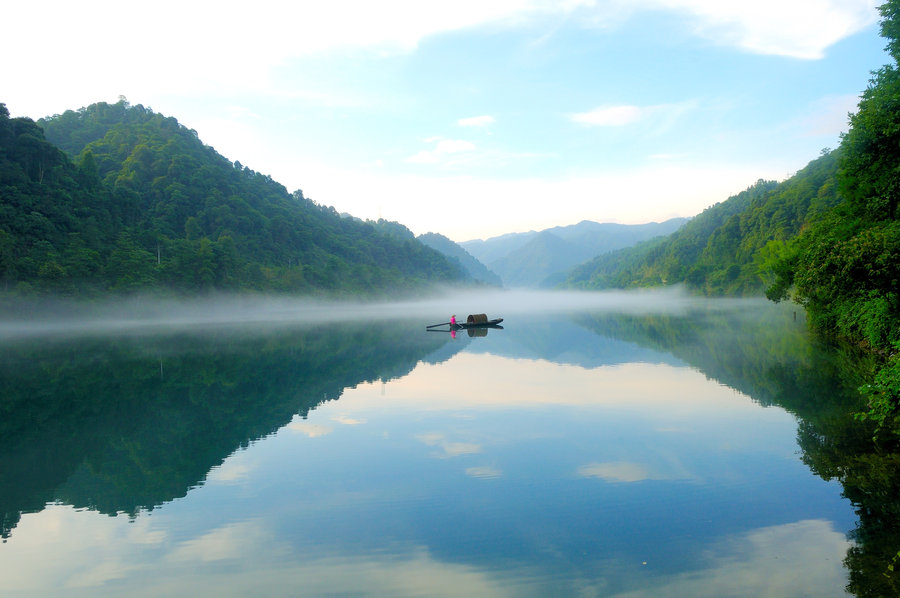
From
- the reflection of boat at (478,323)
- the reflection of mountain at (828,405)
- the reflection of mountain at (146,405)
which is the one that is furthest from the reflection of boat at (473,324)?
the reflection of mountain at (828,405)

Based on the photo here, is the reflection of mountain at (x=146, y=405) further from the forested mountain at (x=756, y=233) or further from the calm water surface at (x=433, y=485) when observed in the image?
the forested mountain at (x=756, y=233)

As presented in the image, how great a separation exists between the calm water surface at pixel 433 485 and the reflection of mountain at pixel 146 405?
0.47ft

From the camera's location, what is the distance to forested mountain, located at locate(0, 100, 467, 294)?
77.1 m

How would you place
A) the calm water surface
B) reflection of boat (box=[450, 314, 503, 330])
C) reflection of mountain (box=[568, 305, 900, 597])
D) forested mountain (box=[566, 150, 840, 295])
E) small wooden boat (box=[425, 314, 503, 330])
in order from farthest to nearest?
Result: forested mountain (box=[566, 150, 840, 295]) < reflection of boat (box=[450, 314, 503, 330]) < small wooden boat (box=[425, 314, 503, 330]) < reflection of mountain (box=[568, 305, 900, 597]) < the calm water surface

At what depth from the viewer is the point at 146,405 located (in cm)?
2398

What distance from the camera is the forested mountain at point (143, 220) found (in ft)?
253

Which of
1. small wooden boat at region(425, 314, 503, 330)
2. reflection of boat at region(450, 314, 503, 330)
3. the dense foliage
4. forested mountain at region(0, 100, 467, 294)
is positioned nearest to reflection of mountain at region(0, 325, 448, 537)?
small wooden boat at region(425, 314, 503, 330)

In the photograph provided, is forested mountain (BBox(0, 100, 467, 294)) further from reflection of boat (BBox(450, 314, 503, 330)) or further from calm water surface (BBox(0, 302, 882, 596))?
calm water surface (BBox(0, 302, 882, 596))

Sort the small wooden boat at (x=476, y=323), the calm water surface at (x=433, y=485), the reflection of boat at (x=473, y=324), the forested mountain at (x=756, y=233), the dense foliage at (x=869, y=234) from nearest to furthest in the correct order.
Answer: the calm water surface at (x=433, y=485)
the dense foliage at (x=869, y=234)
the reflection of boat at (x=473, y=324)
the small wooden boat at (x=476, y=323)
the forested mountain at (x=756, y=233)

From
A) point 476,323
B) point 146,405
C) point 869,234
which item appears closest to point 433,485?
point 146,405

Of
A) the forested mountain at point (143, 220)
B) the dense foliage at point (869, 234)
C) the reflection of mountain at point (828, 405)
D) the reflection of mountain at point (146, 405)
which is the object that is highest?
the forested mountain at point (143, 220)

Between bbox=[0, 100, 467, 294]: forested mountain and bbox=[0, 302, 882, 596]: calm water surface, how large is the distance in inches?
2360

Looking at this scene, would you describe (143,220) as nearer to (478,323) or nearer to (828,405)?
(478,323)

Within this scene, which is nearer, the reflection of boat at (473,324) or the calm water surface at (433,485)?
the calm water surface at (433,485)
